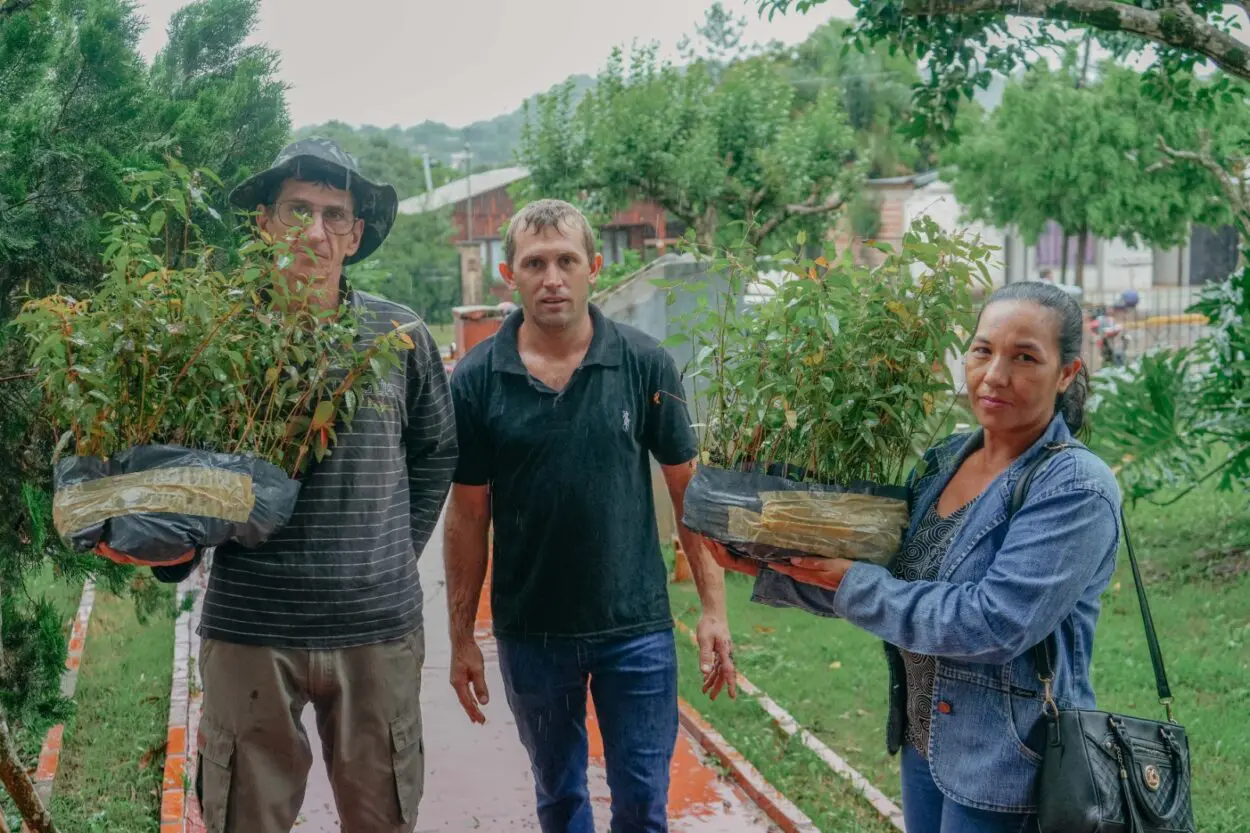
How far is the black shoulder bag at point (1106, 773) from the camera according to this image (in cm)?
230

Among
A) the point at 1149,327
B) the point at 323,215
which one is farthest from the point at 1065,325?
the point at 1149,327

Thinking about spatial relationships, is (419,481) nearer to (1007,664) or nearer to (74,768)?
(1007,664)

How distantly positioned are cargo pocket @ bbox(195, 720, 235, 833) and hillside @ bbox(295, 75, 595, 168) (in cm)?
442

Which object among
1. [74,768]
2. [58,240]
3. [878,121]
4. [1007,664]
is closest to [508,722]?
[74,768]

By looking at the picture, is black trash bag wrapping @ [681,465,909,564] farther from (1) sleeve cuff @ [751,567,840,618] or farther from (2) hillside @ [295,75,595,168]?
(2) hillside @ [295,75,595,168]

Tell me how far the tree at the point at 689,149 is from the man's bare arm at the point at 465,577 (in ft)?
42.1

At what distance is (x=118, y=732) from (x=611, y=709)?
3128 mm

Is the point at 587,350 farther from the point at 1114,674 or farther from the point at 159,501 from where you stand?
the point at 1114,674

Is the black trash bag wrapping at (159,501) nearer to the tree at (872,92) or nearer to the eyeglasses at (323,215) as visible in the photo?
the eyeglasses at (323,215)

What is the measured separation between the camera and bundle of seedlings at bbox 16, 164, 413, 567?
102 inches

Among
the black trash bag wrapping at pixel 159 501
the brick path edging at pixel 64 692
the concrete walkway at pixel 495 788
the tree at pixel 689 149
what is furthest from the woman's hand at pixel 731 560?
the tree at pixel 689 149

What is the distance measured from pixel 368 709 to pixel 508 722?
9.48ft

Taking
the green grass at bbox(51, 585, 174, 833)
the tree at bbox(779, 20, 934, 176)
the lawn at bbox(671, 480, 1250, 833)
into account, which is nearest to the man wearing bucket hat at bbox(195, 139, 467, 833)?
the green grass at bbox(51, 585, 174, 833)

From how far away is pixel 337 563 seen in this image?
2967mm
